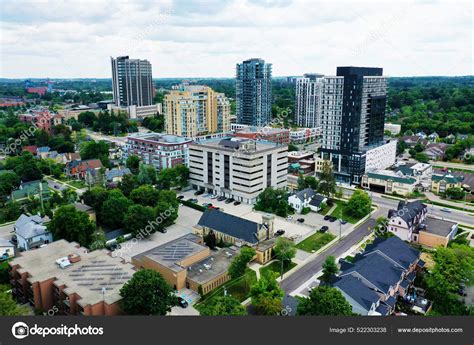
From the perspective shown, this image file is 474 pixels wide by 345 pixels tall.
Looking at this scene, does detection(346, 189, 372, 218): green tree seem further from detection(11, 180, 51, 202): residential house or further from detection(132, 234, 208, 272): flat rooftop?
detection(11, 180, 51, 202): residential house

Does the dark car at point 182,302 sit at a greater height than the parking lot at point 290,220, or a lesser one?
lesser

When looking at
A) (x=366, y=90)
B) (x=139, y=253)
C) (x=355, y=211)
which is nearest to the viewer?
(x=139, y=253)

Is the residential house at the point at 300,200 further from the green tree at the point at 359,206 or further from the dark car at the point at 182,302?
the dark car at the point at 182,302

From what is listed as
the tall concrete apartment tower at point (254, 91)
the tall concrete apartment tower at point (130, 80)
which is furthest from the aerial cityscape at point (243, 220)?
the tall concrete apartment tower at point (130, 80)

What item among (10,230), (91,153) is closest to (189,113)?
(91,153)

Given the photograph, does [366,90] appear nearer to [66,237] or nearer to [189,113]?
[189,113]

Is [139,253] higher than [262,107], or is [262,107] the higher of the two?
[262,107]
